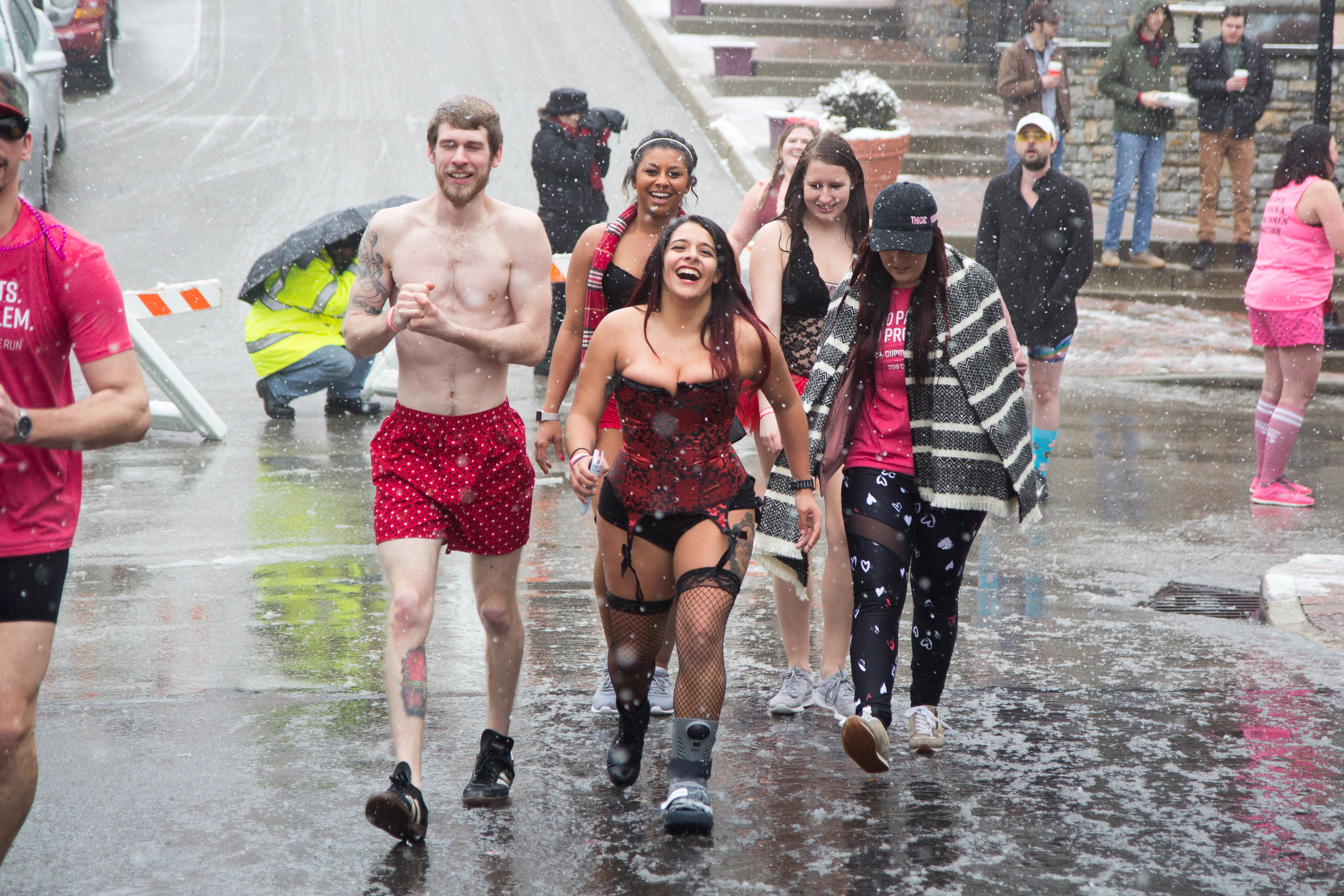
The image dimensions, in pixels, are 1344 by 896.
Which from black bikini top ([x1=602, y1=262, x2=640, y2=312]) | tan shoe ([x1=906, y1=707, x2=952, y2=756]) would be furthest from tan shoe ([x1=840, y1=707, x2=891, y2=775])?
black bikini top ([x1=602, y1=262, x2=640, y2=312])

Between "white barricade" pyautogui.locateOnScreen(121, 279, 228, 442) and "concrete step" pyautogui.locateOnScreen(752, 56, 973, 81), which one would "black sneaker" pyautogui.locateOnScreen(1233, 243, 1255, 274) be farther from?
"white barricade" pyautogui.locateOnScreen(121, 279, 228, 442)

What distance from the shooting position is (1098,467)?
920 cm

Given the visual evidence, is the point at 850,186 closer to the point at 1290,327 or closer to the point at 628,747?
the point at 628,747

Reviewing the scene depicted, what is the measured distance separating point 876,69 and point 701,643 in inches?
710

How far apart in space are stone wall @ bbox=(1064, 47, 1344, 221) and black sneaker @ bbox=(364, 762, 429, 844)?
45.6ft

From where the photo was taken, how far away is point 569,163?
11562mm

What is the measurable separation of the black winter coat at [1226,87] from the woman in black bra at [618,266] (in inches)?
421

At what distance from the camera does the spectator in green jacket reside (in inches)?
558

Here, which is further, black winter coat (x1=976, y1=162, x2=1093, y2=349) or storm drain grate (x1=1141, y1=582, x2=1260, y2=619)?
black winter coat (x1=976, y1=162, x2=1093, y2=349)

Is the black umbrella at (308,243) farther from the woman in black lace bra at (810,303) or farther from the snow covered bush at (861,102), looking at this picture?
the snow covered bush at (861,102)

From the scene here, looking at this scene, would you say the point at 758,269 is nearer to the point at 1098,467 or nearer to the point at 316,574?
the point at 316,574

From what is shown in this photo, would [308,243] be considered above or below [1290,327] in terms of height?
above

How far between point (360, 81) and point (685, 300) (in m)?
17.6

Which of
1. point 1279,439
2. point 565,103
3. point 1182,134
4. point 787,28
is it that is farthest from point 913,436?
point 787,28
